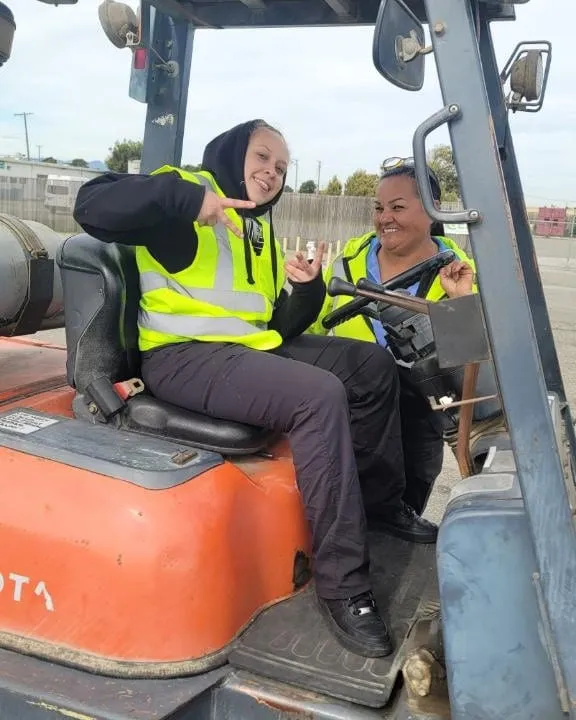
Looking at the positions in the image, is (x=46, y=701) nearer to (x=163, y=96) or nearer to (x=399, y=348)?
(x=399, y=348)

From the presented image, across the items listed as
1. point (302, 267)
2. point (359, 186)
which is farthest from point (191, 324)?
point (359, 186)

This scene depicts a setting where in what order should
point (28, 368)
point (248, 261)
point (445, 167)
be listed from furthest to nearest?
1. point (28, 368)
2. point (248, 261)
3. point (445, 167)

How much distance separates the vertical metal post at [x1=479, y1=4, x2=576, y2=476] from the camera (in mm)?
2223

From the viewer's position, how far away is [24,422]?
2250mm

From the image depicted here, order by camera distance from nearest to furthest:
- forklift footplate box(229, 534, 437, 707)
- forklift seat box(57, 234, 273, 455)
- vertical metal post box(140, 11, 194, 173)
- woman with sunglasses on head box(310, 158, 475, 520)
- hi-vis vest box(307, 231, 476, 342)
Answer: forklift footplate box(229, 534, 437, 707) < forklift seat box(57, 234, 273, 455) < vertical metal post box(140, 11, 194, 173) < woman with sunglasses on head box(310, 158, 475, 520) < hi-vis vest box(307, 231, 476, 342)

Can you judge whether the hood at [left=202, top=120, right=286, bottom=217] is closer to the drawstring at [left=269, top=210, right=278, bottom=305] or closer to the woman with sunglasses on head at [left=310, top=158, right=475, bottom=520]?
the drawstring at [left=269, top=210, right=278, bottom=305]

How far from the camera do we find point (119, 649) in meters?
1.92

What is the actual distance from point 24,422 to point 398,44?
1.47 metres

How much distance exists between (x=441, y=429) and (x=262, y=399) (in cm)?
105

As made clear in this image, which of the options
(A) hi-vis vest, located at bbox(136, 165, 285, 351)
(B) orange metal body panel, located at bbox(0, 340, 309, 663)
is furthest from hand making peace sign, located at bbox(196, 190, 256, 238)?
(B) orange metal body panel, located at bbox(0, 340, 309, 663)

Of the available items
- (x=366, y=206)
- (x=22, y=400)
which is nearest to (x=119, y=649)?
(x=22, y=400)

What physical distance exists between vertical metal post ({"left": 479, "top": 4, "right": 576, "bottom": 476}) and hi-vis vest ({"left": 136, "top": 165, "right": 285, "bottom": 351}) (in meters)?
0.86

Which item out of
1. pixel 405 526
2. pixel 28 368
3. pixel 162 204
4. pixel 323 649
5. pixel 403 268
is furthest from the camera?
pixel 403 268

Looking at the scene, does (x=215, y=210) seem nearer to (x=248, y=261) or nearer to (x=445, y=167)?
(x=248, y=261)
